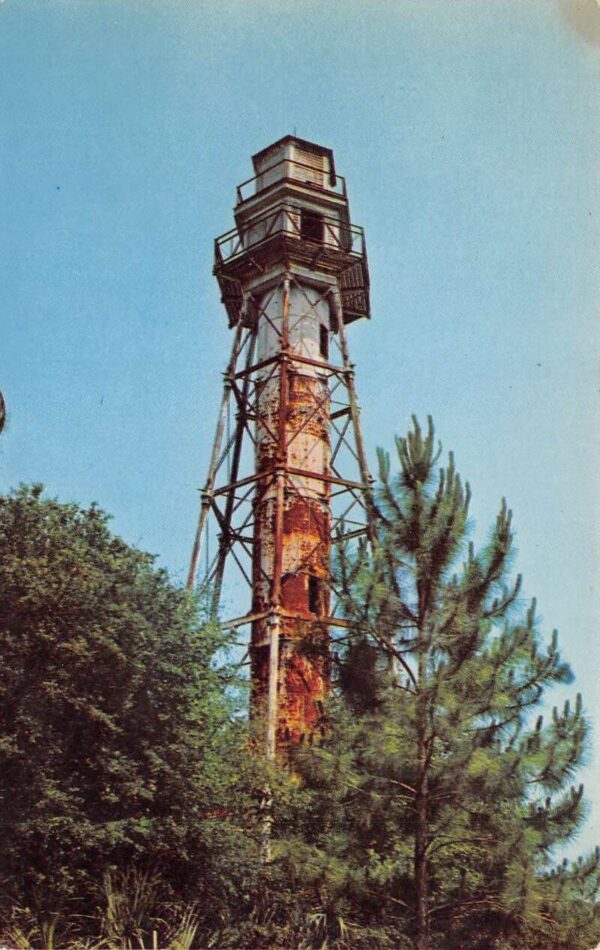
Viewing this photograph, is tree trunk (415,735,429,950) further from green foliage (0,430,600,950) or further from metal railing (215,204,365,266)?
metal railing (215,204,365,266)

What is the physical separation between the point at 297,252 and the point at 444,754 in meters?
15.5

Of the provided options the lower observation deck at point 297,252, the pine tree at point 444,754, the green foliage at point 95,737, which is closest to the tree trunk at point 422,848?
the pine tree at point 444,754

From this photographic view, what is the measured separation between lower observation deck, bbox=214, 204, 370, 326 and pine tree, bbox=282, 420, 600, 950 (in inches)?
492

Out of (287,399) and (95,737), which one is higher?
(287,399)

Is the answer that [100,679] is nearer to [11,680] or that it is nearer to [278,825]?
[11,680]

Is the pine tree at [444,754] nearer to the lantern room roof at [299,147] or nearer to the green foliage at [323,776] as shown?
the green foliage at [323,776]

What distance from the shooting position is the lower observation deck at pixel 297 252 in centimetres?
2306

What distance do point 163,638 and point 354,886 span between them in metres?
5.43

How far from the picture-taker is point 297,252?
75.5ft

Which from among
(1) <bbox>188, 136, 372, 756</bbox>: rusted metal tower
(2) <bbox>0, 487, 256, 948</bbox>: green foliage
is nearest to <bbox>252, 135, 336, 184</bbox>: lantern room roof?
(1) <bbox>188, 136, 372, 756</bbox>: rusted metal tower

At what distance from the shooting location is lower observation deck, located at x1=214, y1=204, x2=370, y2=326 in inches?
908

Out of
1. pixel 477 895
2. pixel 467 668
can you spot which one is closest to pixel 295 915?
pixel 477 895

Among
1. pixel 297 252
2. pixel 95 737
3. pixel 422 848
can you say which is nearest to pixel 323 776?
pixel 422 848

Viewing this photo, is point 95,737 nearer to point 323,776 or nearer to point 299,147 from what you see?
point 323,776
